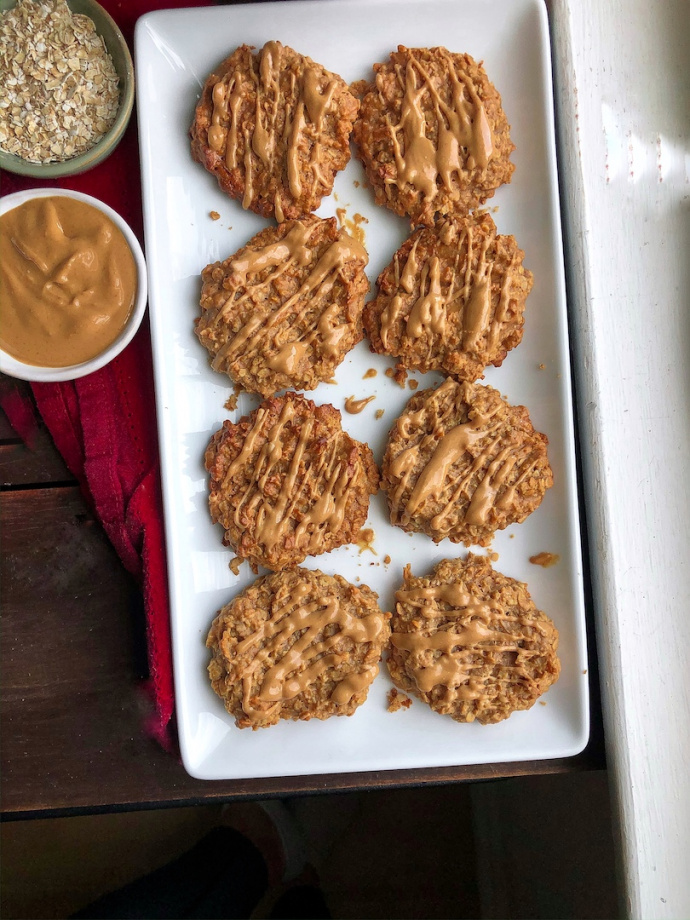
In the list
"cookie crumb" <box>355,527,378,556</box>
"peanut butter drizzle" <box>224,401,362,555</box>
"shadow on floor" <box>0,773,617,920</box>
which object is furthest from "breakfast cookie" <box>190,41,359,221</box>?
"shadow on floor" <box>0,773,617,920</box>

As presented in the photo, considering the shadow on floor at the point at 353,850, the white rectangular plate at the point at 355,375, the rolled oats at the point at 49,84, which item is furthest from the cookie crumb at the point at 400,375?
the shadow on floor at the point at 353,850

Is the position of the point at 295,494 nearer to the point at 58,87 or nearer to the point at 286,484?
the point at 286,484

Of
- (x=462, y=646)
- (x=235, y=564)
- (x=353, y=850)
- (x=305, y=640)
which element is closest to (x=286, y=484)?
(x=235, y=564)

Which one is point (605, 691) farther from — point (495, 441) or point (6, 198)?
point (6, 198)

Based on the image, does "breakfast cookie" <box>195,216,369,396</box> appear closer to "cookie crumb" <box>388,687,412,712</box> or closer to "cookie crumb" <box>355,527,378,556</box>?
"cookie crumb" <box>355,527,378,556</box>

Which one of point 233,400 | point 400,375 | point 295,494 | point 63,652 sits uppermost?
point 400,375

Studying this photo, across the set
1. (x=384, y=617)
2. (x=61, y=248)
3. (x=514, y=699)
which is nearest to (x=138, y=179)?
(x=61, y=248)

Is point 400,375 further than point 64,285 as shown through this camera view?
Yes
